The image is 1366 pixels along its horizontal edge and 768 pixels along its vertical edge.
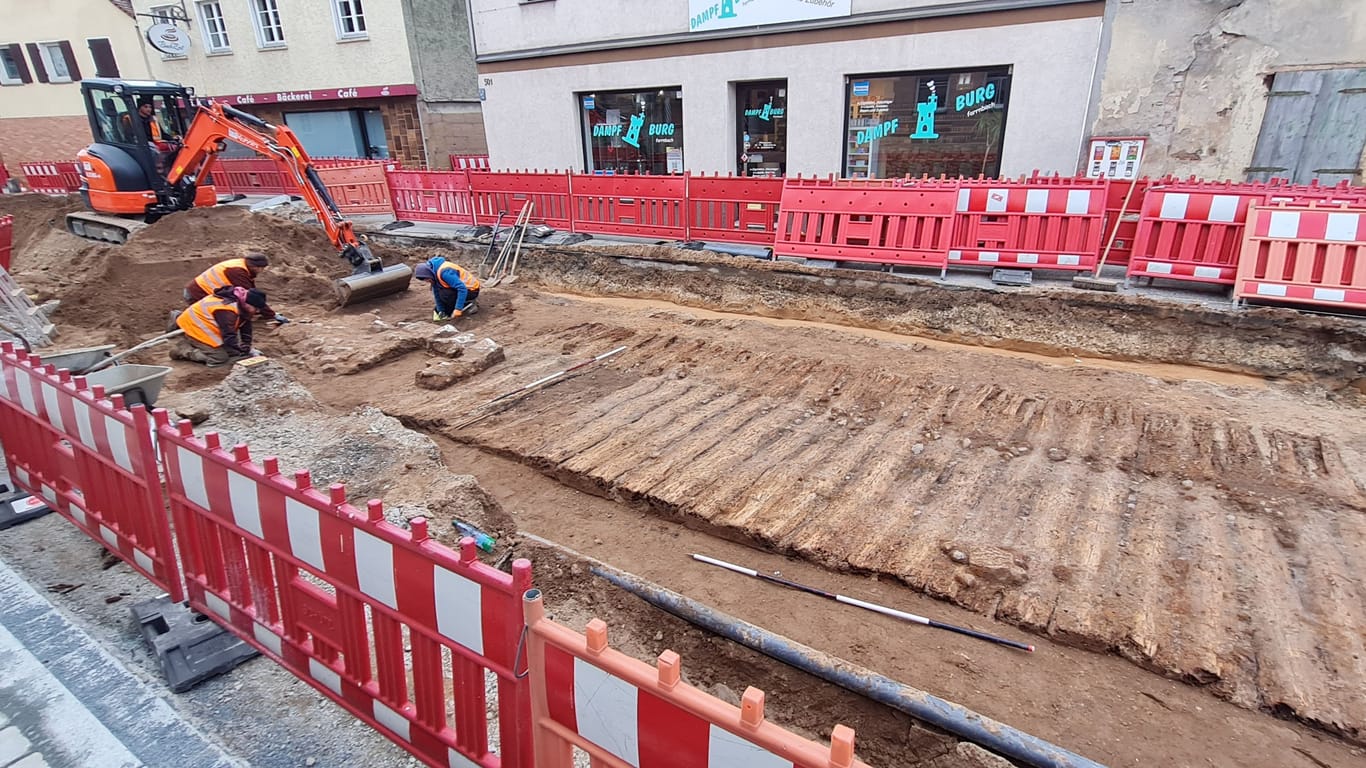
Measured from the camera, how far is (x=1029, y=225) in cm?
917

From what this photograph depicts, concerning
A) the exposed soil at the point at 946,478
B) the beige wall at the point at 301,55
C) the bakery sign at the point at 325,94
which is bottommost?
the exposed soil at the point at 946,478

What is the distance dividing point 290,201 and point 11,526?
552 inches

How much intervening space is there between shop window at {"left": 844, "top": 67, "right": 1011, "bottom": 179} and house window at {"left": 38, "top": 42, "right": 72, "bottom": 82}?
30.8 metres

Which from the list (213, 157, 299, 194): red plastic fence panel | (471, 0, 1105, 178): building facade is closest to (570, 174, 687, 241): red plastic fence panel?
(471, 0, 1105, 178): building facade

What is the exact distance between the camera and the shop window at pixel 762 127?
→ 14594mm

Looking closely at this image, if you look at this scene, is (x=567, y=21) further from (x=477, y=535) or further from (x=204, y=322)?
(x=477, y=535)

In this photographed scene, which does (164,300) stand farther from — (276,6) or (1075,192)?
(276,6)

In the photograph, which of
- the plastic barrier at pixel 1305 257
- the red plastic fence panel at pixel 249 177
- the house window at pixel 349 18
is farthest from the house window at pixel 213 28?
the plastic barrier at pixel 1305 257

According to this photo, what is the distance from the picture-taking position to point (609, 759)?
2.03m

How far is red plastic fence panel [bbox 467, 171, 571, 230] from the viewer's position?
43.1 ft

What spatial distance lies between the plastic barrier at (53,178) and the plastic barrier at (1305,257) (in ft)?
94.1

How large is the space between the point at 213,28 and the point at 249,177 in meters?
8.43

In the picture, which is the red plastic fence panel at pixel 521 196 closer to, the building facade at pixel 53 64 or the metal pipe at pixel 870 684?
the metal pipe at pixel 870 684

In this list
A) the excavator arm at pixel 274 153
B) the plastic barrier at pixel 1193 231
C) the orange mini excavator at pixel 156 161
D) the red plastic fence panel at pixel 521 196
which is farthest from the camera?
the red plastic fence panel at pixel 521 196
